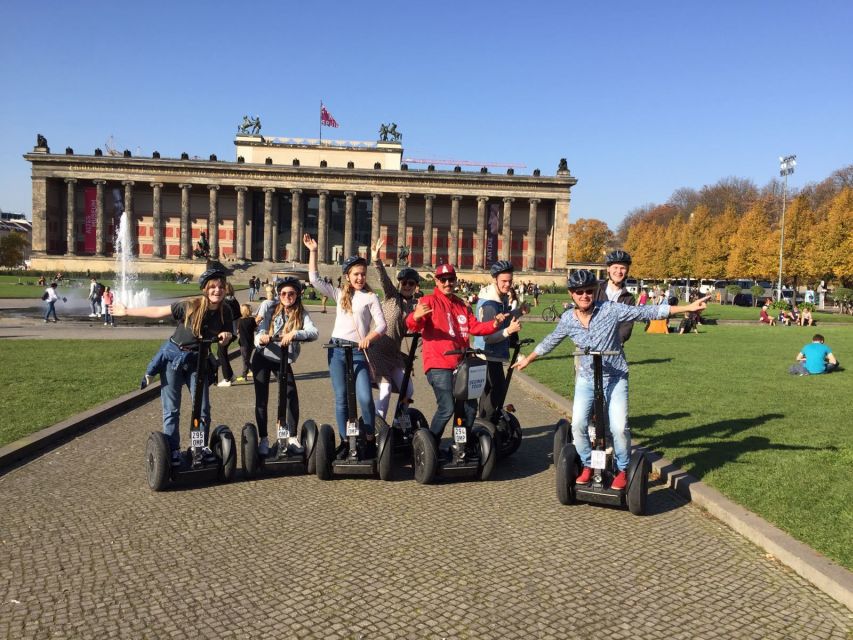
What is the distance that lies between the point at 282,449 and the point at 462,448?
188 cm

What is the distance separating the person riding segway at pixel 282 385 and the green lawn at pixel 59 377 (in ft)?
10.0

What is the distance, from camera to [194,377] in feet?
21.7

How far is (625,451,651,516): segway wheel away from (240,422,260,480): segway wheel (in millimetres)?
3619

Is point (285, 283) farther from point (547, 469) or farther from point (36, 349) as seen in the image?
point (36, 349)

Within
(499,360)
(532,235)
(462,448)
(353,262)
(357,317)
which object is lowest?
(462,448)

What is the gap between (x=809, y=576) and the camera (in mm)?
4645

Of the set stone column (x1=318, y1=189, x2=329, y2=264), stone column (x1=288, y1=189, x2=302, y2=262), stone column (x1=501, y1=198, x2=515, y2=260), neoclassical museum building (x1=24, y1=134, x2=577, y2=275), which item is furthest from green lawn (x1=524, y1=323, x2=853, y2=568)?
stone column (x1=288, y1=189, x2=302, y2=262)

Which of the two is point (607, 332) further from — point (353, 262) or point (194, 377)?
point (194, 377)

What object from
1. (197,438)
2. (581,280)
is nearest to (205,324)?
(197,438)

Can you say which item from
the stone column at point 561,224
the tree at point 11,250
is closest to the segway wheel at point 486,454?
the stone column at point 561,224

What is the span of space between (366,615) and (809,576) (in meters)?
3.08

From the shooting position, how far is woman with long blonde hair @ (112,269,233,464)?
647 centimetres

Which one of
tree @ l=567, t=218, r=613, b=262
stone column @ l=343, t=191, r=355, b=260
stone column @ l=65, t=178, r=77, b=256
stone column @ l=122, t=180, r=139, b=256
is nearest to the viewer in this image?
stone column @ l=65, t=178, r=77, b=256

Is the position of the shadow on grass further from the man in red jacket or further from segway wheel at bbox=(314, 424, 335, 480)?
segway wheel at bbox=(314, 424, 335, 480)
